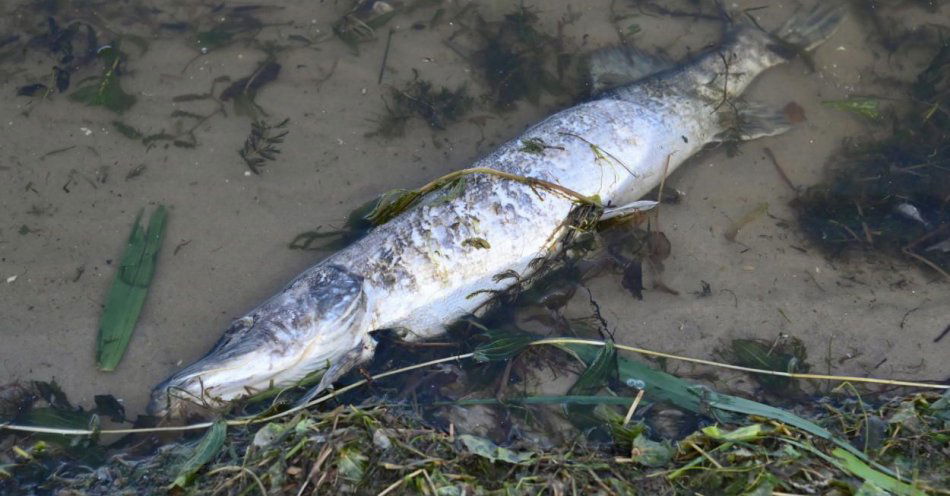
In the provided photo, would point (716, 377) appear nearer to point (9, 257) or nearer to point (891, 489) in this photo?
point (891, 489)

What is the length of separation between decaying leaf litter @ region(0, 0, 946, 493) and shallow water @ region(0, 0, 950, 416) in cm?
112

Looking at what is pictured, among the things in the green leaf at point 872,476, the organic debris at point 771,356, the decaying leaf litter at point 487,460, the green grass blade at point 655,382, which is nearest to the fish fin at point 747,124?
the organic debris at point 771,356

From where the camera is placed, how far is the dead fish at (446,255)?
394 cm

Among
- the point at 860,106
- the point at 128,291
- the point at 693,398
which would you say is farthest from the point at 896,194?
the point at 128,291

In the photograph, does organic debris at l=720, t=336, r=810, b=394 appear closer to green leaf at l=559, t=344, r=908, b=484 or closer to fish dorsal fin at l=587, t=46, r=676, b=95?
green leaf at l=559, t=344, r=908, b=484

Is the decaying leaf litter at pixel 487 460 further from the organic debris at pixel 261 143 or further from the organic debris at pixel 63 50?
the organic debris at pixel 63 50

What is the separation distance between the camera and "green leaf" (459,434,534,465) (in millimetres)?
3303

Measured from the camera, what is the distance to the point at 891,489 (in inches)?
118

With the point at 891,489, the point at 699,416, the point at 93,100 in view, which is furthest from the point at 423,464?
the point at 93,100

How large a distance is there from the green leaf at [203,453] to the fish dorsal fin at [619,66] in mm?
3796

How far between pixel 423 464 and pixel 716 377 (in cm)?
212

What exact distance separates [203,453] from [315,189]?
2308mm

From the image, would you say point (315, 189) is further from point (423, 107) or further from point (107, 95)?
point (107, 95)

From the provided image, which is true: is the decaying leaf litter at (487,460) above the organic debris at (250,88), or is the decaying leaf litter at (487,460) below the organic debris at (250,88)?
below
